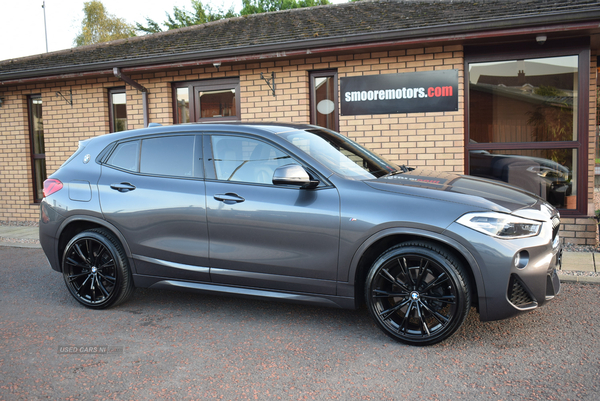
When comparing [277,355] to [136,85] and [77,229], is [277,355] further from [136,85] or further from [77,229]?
[136,85]

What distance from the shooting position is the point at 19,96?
34.6 ft

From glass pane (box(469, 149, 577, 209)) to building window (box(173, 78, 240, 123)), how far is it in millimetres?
4279

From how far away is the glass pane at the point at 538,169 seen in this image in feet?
23.2

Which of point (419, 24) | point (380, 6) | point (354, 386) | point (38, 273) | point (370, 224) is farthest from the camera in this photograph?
point (380, 6)

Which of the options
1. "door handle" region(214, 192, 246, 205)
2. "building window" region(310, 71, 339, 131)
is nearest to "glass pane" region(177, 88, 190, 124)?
"building window" region(310, 71, 339, 131)

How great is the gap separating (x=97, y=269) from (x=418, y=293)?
119 inches

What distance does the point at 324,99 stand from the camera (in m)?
8.39

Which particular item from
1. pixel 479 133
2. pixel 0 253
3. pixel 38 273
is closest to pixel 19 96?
pixel 0 253

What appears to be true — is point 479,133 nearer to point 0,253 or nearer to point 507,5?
point 507,5

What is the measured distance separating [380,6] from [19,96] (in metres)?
7.91

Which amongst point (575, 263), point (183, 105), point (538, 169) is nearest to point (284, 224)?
point (575, 263)

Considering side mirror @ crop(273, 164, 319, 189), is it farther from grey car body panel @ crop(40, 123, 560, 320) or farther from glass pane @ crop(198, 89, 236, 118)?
glass pane @ crop(198, 89, 236, 118)

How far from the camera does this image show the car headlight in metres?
3.43

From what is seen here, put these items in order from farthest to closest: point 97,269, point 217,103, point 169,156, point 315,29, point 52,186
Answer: point 217,103 < point 315,29 < point 52,186 < point 97,269 < point 169,156
